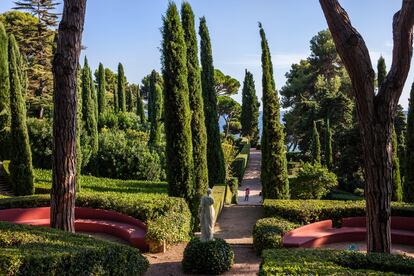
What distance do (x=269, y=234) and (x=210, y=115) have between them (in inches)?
441

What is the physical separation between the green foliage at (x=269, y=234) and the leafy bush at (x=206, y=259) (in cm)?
163

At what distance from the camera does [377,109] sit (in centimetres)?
629

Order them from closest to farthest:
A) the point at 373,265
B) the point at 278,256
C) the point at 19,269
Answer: the point at 19,269
the point at 373,265
the point at 278,256

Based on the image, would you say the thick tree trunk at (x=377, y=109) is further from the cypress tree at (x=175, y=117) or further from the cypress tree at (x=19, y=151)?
the cypress tree at (x=19, y=151)

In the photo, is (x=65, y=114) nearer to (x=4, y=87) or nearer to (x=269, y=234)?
(x=269, y=234)

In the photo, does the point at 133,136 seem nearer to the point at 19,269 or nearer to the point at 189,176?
the point at 189,176

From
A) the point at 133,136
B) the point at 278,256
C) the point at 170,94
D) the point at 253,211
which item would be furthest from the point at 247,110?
the point at 278,256

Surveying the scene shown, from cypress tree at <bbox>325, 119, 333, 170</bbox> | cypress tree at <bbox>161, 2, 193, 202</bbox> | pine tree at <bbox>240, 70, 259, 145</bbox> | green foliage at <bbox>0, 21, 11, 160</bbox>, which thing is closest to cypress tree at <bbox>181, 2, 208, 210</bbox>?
cypress tree at <bbox>161, 2, 193, 202</bbox>

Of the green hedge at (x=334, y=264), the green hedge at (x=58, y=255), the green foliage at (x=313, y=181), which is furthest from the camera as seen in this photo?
the green foliage at (x=313, y=181)

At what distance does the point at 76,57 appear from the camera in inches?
327

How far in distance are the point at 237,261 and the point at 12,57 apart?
16853 mm

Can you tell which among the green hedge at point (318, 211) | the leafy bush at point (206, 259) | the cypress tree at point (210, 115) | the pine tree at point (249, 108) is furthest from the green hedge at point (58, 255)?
the pine tree at point (249, 108)

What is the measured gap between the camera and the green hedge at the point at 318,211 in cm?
1249

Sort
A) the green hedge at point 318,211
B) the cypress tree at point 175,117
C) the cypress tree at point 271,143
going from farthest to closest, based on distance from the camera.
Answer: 1. the cypress tree at point 271,143
2. the cypress tree at point 175,117
3. the green hedge at point 318,211
